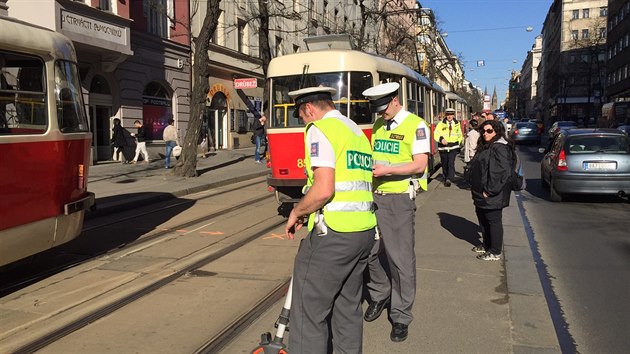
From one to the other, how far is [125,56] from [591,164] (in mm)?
15058

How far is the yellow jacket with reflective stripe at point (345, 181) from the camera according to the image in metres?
2.83

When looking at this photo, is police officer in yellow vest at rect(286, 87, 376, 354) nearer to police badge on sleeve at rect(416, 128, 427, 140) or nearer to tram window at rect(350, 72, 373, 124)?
police badge on sleeve at rect(416, 128, 427, 140)

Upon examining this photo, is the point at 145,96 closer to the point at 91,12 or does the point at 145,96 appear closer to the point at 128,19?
the point at 128,19

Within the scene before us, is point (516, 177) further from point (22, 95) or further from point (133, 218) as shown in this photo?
point (133, 218)

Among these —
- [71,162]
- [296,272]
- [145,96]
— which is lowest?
[296,272]

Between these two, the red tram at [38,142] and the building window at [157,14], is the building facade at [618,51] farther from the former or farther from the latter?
the red tram at [38,142]

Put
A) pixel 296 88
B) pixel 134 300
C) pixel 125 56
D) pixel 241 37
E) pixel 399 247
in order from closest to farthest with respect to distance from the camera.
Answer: pixel 399 247, pixel 134 300, pixel 296 88, pixel 125 56, pixel 241 37

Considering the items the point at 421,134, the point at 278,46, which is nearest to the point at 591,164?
the point at 421,134

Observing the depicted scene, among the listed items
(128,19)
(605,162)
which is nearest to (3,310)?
(605,162)

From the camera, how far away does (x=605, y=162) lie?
33.1 ft

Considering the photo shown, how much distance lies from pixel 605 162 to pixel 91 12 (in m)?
15.1

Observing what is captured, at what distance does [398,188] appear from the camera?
4082 millimetres

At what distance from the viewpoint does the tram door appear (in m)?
19.0

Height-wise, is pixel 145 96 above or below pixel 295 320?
above
